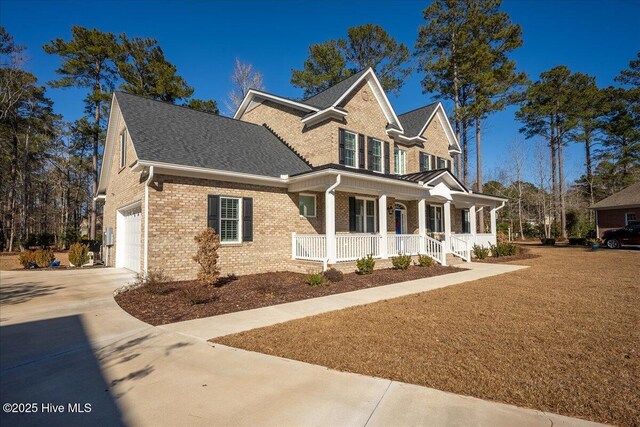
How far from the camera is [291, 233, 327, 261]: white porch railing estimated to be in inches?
481

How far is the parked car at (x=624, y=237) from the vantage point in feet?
75.3

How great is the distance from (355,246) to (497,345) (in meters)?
8.13

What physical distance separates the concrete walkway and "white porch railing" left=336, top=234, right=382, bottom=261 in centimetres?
243

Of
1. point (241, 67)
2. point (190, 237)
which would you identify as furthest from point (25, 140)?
point (190, 237)

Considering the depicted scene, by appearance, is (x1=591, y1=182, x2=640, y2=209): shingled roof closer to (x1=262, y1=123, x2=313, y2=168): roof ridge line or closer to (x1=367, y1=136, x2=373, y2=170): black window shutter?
(x1=367, y1=136, x2=373, y2=170): black window shutter

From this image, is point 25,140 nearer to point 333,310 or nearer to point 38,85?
point 38,85

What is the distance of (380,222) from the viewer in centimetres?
1333

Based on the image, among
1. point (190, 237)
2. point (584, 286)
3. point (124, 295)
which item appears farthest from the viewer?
point (190, 237)

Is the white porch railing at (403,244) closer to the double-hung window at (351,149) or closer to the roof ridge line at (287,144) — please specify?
the double-hung window at (351,149)

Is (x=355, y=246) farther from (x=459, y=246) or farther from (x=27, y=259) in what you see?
(x=27, y=259)

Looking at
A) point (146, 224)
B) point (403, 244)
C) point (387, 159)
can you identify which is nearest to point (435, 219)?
point (387, 159)

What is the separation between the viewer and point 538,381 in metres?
3.60

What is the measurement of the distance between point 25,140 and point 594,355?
4162 cm

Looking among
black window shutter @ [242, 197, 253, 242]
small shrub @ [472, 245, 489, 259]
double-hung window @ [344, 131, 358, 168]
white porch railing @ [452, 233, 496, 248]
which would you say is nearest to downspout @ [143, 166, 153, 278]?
black window shutter @ [242, 197, 253, 242]
